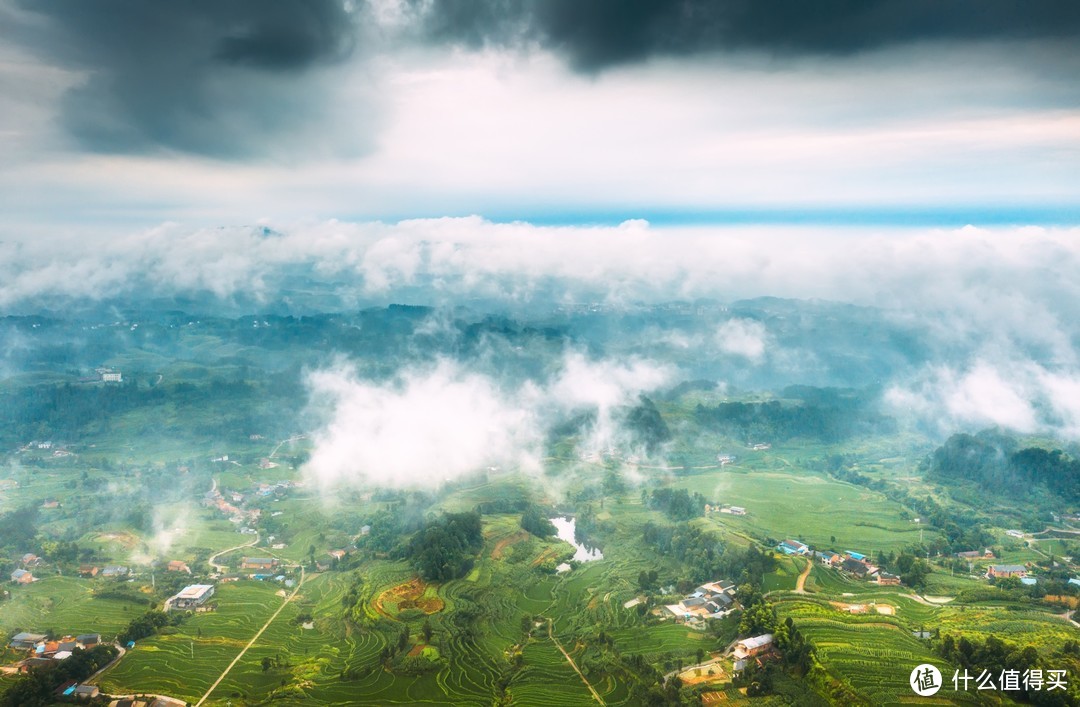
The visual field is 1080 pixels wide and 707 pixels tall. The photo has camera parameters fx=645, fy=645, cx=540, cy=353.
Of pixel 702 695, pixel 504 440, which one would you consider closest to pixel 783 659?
pixel 702 695

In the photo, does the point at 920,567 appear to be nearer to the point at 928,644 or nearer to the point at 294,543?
the point at 928,644

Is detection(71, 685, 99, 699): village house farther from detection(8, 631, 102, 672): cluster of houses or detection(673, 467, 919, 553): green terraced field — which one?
detection(673, 467, 919, 553): green terraced field

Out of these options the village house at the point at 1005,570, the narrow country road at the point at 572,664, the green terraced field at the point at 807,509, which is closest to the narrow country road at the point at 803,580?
the green terraced field at the point at 807,509

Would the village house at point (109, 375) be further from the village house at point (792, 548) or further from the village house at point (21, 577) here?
the village house at point (792, 548)

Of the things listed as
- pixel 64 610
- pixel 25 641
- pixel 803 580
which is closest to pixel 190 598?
pixel 64 610

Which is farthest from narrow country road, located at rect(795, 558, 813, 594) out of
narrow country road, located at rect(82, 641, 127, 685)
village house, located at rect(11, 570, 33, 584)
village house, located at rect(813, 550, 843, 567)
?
village house, located at rect(11, 570, 33, 584)

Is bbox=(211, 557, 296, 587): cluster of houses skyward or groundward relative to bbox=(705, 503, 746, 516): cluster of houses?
skyward
